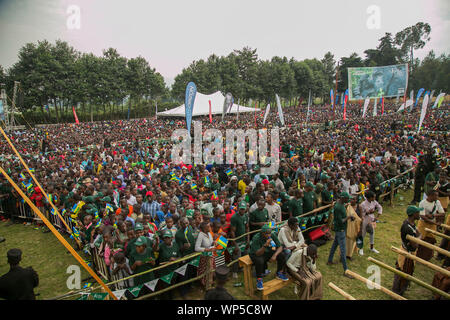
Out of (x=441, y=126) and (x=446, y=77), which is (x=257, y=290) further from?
(x=446, y=77)

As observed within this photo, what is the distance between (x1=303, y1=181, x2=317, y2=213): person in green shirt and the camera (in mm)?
6785

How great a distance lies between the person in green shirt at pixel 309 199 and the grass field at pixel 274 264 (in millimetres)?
1183

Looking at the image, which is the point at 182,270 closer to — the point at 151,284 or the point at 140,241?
the point at 151,284

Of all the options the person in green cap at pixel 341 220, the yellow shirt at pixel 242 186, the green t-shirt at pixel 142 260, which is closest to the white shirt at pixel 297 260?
the person in green cap at pixel 341 220

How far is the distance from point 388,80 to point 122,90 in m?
43.3

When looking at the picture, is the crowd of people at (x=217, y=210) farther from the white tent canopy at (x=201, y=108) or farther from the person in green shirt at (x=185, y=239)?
the white tent canopy at (x=201, y=108)

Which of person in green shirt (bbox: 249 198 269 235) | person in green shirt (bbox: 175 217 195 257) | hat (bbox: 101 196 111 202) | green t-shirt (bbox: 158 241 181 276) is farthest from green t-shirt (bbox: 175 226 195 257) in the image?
hat (bbox: 101 196 111 202)

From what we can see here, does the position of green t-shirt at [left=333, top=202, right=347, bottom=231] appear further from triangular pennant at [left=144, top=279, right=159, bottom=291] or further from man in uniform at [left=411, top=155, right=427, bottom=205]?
man in uniform at [left=411, top=155, right=427, bottom=205]

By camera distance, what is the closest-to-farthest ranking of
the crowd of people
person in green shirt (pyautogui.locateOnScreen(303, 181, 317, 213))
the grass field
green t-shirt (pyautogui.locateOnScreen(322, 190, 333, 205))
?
the crowd of people < the grass field < person in green shirt (pyautogui.locateOnScreen(303, 181, 317, 213)) < green t-shirt (pyautogui.locateOnScreen(322, 190, 333, 205))

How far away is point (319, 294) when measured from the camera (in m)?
4.91

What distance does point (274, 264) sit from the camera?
6.40 m

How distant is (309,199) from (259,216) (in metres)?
1.67

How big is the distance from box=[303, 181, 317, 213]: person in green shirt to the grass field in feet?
3.88

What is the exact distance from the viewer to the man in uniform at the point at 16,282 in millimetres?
3391
